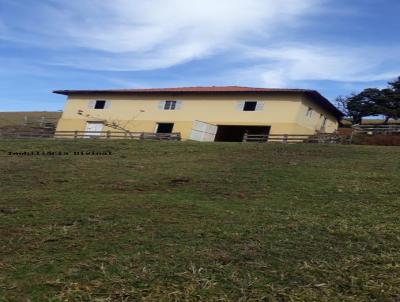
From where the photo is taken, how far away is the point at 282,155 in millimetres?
22438

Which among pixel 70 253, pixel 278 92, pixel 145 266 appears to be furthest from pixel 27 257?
pixel 278 92

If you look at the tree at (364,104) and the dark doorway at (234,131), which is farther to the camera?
the tree at (364,104)

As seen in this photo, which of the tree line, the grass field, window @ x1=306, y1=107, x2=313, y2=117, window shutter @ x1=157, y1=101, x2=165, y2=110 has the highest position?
the tree line

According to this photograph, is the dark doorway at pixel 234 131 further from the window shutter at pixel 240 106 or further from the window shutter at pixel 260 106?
the window shutter at pixel 240 106

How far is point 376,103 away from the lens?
59.7 metres

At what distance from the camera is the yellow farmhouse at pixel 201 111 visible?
39.3 m

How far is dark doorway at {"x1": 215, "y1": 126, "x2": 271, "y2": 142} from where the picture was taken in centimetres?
4159

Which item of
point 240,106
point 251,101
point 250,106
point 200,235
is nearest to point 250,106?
point 250,106

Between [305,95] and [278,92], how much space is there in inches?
96.2

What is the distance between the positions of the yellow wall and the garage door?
1.26 meters

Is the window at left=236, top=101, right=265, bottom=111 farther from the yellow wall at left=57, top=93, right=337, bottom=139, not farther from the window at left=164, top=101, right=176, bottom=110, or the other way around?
the window at left=164, top=101, right=176, bottom=110

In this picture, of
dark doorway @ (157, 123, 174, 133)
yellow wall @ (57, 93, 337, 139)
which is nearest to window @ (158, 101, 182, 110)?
yellow wall @ (57, 93, 337, 139)

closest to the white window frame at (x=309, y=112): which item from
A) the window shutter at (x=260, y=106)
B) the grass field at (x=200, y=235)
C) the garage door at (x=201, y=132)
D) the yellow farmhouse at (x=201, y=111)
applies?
the yellow farmhouse at (x=201, y=111)

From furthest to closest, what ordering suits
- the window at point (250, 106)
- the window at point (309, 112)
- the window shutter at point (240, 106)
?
the window at point (309, 112), the window shutter at point (240, 106), the window at point (250, 106)
